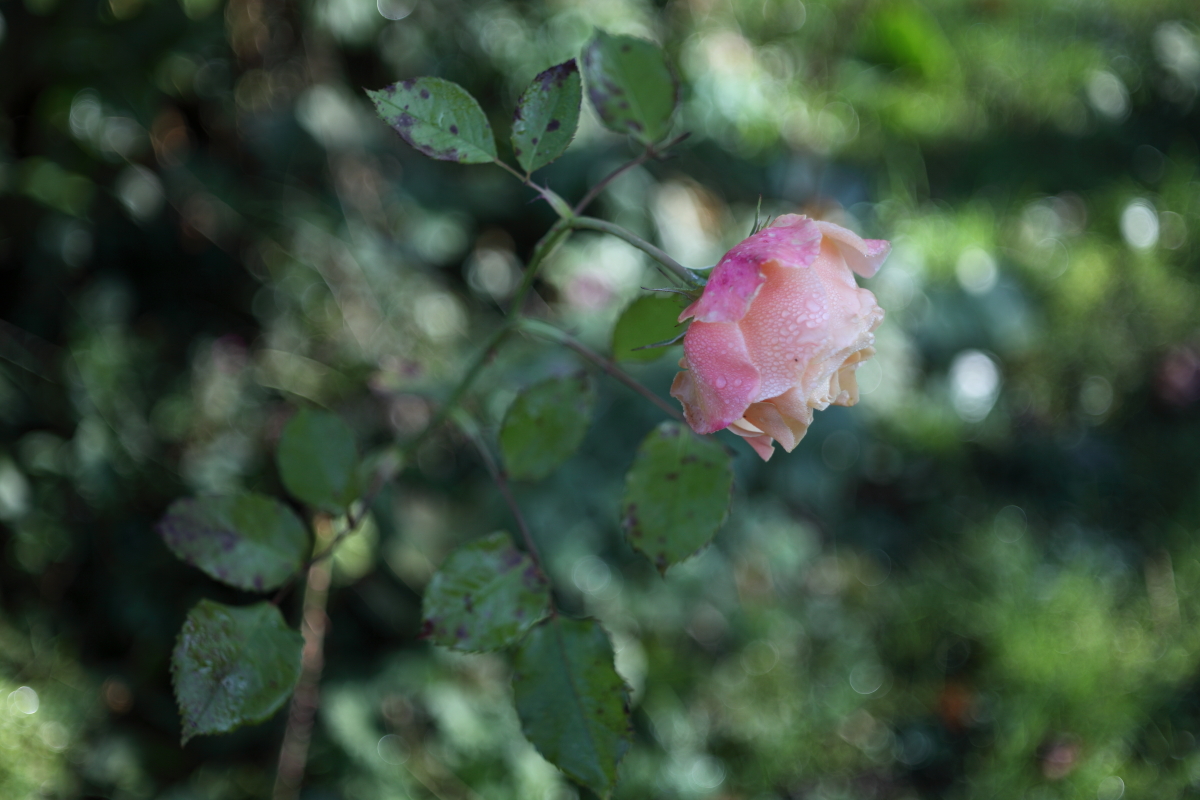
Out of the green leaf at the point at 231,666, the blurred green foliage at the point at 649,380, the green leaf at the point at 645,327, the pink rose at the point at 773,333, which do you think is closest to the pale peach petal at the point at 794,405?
the pink rose at the point at 773,333

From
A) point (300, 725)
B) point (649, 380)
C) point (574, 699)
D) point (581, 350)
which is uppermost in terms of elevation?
point (581, 350)

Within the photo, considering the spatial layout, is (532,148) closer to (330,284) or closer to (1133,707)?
(330,284)

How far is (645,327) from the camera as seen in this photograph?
0.39 meters

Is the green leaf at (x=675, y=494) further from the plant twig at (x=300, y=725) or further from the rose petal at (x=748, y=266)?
the plant twig at (x=300, y=725)

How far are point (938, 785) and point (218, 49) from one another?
3.70 feet

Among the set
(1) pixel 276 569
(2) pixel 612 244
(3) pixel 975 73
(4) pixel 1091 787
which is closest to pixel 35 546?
(1) pixel 276 569

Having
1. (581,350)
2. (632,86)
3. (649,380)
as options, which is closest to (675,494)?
(581,350)

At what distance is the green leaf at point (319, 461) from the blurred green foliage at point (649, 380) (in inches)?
5.9

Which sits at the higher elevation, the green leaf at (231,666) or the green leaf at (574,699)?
the green leaf at (231,666)

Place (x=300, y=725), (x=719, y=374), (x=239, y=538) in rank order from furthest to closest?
(x=300, y=725), (x=239, y=538), (x=719, y=374)

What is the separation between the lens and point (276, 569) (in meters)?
0.38

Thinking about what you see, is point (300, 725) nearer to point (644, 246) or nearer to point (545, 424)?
point (545, 424)

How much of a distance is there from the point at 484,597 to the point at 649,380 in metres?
0.45

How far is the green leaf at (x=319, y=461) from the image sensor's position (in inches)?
16.4
